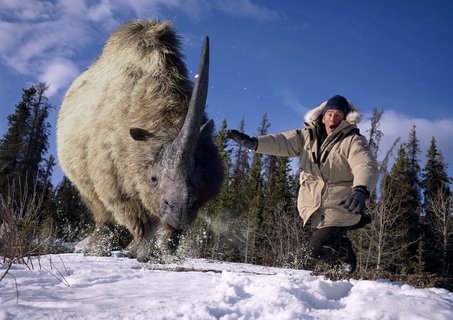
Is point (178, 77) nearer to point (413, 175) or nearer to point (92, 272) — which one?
point (92, 272)

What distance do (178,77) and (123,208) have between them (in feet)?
7.75

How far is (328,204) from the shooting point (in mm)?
4645

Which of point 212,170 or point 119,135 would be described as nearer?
point 212,170

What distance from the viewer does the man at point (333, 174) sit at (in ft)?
15.0

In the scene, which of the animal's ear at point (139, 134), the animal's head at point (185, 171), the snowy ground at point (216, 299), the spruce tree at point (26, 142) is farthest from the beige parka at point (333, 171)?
the spruce tree at point (26, 142)

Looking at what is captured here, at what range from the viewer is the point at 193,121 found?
5375mm

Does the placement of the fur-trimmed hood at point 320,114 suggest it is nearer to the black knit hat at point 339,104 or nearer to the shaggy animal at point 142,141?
the black knit hat at point 339,104

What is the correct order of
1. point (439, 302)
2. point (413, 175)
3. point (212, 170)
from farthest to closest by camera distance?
point (413, 175)
point (212, 170)
point (439, 302)

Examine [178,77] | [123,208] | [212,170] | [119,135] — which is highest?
[178,77]

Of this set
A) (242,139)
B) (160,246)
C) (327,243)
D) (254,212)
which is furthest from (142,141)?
(254,212)

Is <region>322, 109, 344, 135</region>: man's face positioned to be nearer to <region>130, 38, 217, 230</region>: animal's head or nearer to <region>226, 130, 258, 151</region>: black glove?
<region>226, 130, 258, 151</region>: black glove

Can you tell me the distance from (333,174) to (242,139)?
46.8 inches

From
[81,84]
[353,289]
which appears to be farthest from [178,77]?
[353,289]

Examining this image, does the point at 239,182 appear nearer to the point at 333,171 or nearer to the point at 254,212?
the point at 254,212
